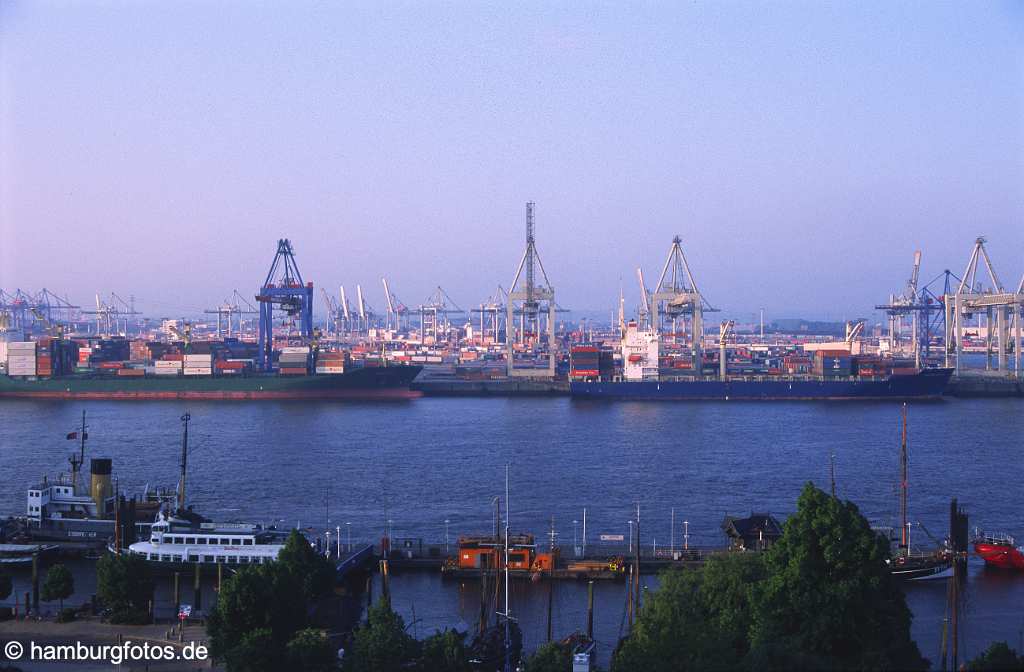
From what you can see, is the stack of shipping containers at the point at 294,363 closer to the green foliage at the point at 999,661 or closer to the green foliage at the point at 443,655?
the green foliage at the point at 443,655

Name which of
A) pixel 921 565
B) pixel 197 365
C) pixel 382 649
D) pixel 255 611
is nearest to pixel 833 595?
pixel 382 649

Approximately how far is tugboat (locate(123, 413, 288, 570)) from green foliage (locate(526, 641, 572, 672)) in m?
3.41

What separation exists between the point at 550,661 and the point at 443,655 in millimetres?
566

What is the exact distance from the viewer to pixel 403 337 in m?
58.7

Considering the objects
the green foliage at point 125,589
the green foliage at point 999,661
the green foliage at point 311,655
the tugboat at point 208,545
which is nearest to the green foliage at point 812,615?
the green foliage at point 999,661

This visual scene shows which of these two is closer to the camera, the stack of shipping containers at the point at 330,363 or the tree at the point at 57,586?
the tree at the point at 57,586

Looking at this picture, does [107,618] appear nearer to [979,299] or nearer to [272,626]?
[272,626]

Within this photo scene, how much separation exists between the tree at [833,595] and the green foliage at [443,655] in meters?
1.45

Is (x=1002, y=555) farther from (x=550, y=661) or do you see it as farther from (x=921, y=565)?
(x=550, y=661)

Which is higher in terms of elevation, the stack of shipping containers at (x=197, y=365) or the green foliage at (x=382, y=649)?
the stack of shipping containers at (x=197, y=365)

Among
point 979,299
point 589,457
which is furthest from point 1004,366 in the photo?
point 589,457

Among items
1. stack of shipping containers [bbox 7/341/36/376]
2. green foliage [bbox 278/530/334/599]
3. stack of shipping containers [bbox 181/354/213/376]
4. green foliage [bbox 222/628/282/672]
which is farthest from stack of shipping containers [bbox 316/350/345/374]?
green foliage [bbox 222/628/282/672]

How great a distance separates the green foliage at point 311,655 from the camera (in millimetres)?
5656

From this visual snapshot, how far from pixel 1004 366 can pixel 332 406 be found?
16.8 m
